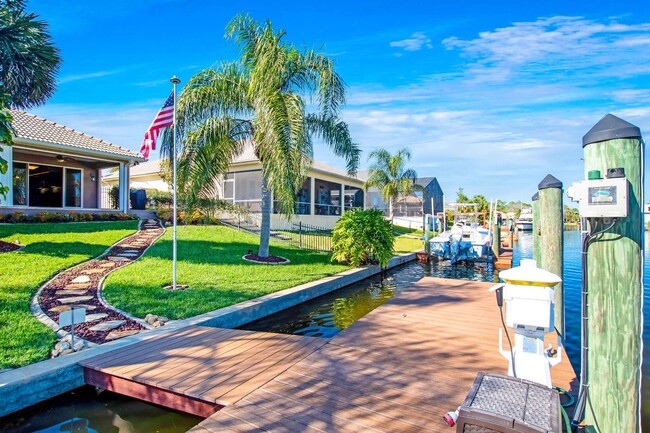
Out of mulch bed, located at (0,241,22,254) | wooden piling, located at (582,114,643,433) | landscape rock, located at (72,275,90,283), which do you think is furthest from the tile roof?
wooden piling, located at (582,114,643,433)

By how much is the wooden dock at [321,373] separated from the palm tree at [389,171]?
23.4m

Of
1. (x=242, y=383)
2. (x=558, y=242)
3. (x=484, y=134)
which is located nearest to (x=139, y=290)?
(x=242, y=383)

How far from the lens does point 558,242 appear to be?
4902mm

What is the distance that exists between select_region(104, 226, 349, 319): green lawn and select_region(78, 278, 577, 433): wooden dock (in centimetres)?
149

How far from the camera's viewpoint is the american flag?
7.70m

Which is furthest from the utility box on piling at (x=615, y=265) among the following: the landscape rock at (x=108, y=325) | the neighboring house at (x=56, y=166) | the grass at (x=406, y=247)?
the neighboring house at (x=56, y=166)

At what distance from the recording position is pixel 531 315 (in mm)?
2637

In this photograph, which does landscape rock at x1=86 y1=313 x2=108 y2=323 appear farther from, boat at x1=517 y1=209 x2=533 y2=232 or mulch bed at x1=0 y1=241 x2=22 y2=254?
boat at x1=517 y1=209 x2=533 y2=232

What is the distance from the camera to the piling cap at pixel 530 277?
2.60 metres

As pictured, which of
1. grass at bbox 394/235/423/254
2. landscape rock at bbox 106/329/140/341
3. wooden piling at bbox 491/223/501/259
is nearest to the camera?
landscape rock at bbox 106/329/140/341

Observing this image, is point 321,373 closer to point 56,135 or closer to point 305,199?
point 56,135

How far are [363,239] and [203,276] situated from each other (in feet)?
16.7

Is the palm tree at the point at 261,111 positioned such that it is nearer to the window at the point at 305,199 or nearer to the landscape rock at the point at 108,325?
the landscape rock at the point at 108,325

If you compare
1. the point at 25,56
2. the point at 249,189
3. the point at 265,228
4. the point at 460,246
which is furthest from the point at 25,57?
the point at 460,246
